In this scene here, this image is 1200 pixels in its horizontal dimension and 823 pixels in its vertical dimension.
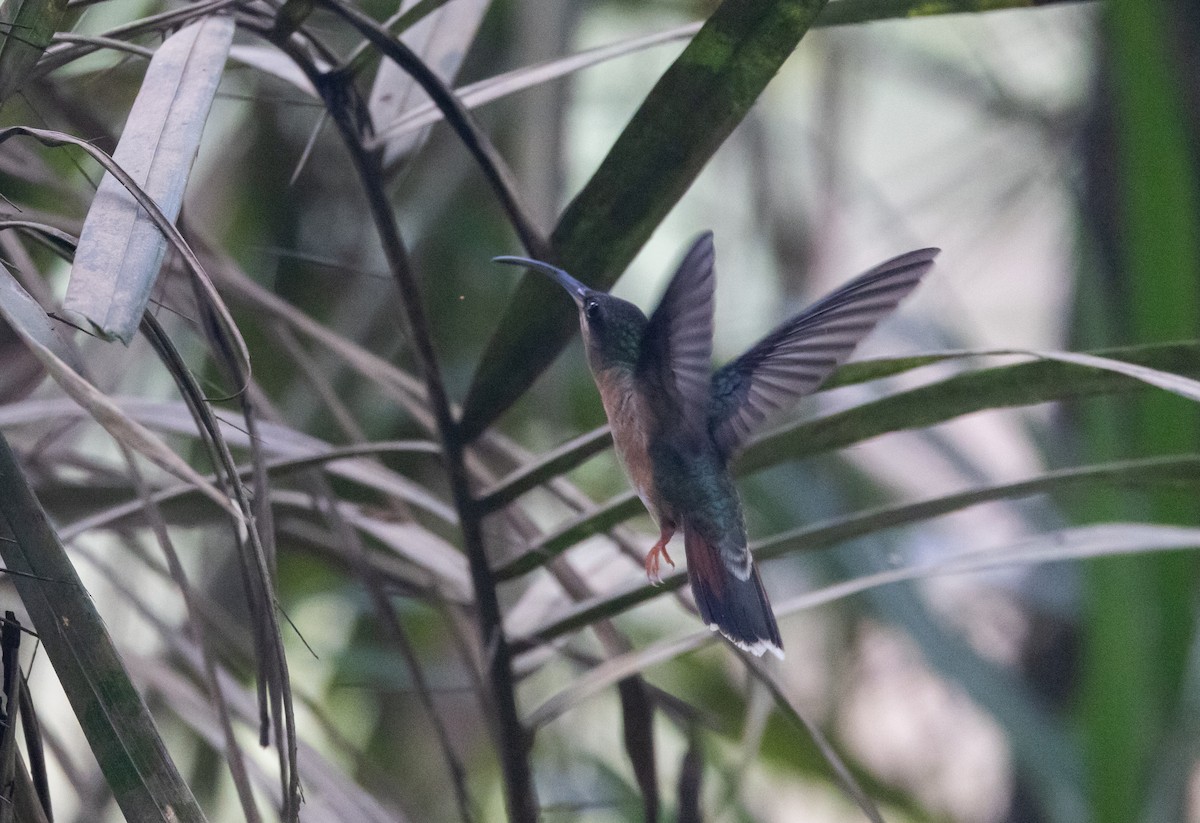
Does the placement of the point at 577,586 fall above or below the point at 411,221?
below

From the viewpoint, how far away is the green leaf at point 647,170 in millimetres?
626

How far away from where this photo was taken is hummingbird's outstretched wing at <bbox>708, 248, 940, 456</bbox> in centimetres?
79

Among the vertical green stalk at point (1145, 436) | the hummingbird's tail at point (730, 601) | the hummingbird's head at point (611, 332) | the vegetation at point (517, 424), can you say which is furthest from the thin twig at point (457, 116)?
the vertical green stalk at point (1145, 436)

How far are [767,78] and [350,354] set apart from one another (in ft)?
1.36

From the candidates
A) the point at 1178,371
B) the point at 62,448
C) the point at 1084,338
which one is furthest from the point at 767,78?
the point at 1084,338

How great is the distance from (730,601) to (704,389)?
0.16 m

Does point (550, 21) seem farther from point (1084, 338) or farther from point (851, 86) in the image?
point (851, 86)

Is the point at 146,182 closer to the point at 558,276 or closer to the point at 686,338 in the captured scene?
the point at 558,276

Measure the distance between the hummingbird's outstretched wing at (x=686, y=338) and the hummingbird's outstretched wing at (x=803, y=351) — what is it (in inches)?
2.1

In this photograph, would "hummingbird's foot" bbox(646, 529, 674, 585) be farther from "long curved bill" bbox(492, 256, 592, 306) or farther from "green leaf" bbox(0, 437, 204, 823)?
"green leaf" bbox(0, 437, 204, 823)

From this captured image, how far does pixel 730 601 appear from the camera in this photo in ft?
2.76

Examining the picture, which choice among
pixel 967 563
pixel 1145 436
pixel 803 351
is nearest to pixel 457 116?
pixel 803 351

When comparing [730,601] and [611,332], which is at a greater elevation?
[611,332]

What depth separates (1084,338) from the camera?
4.99 feet
